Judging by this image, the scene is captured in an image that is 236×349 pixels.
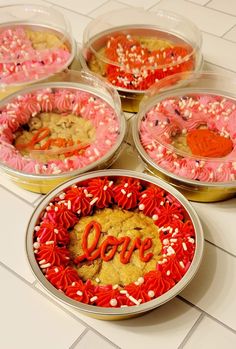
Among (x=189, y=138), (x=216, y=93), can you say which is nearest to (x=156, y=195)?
(x=189, y=138)

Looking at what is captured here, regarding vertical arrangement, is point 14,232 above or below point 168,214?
below

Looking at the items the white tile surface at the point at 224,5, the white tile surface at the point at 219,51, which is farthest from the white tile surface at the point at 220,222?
the white tile surface at the point at 224,5

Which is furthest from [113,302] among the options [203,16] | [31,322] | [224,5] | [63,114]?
[224,5]

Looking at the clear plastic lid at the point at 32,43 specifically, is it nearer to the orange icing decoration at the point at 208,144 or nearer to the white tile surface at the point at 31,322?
the orange icing decoration at the point at 208,144

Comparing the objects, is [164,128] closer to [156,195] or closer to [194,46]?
[156,195]

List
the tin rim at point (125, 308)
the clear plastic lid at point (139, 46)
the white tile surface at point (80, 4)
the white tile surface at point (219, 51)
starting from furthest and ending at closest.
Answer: the white tile surface at point (80, 4) < the white tile surface at point (219, 51) < the clear plastic lid at point (139, 46) < the tin rim at point (125, 308)

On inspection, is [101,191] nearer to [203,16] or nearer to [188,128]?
[188,128]
